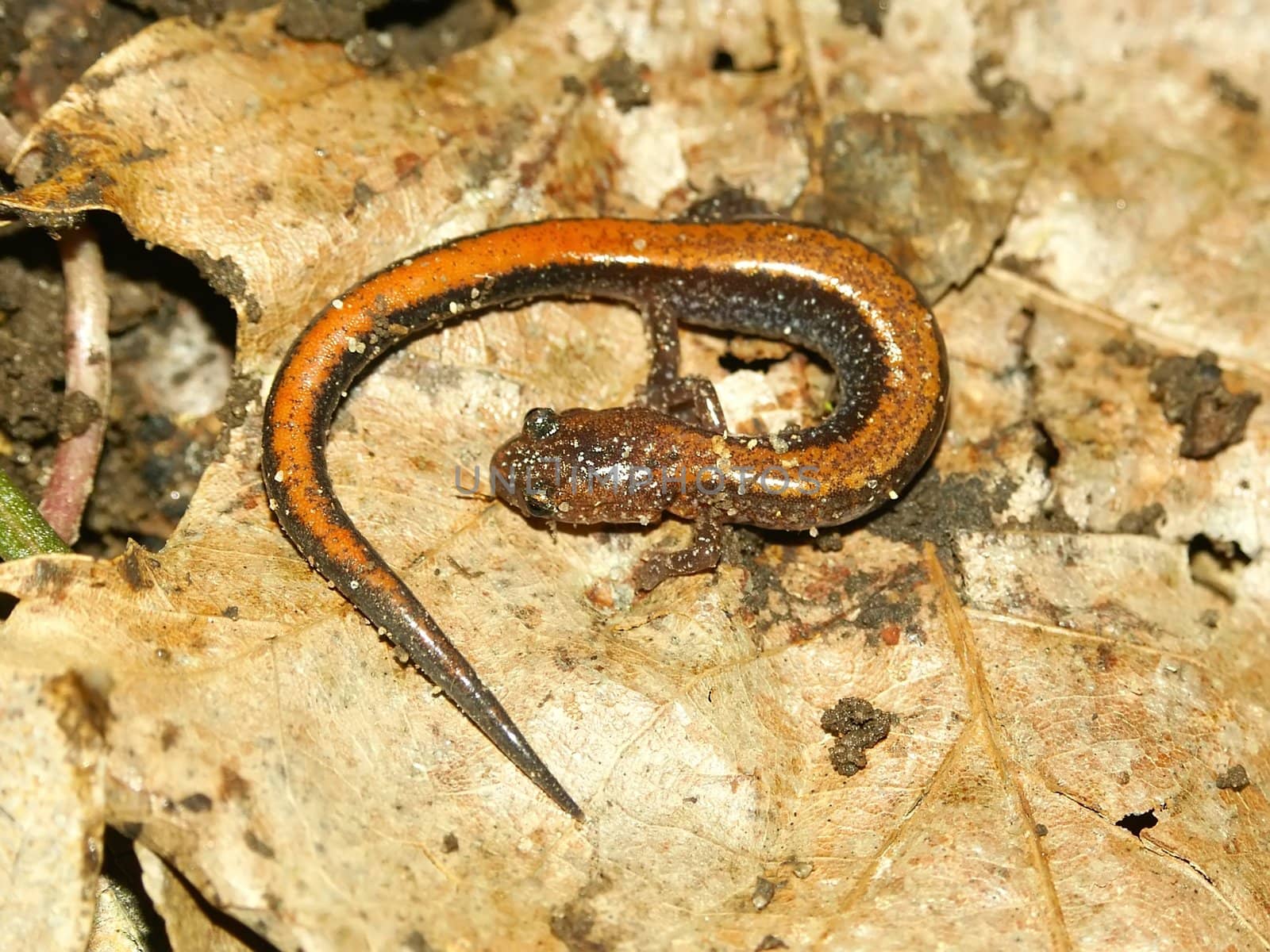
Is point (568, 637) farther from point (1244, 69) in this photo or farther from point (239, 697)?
point (1244, 69)

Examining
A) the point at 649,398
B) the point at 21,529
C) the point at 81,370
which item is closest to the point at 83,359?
the point at 81,370

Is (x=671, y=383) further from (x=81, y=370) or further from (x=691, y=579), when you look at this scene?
(x=81, y=370)

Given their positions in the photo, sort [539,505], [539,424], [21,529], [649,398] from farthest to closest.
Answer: [649,398]
[539,424]
[539,505]
[21,529]

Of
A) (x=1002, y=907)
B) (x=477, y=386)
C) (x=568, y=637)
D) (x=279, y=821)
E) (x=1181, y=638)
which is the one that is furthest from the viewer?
(x=477, y=386)

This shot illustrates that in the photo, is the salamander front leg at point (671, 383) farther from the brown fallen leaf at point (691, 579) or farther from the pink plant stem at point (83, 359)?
the pink plant stem at point (83, 359)

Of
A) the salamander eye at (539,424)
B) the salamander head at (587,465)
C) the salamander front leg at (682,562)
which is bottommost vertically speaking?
the salamander front leg at (682,562)

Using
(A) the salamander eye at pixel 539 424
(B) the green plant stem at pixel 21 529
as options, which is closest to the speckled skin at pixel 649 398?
(A) the salamander eye at pixel 539 424

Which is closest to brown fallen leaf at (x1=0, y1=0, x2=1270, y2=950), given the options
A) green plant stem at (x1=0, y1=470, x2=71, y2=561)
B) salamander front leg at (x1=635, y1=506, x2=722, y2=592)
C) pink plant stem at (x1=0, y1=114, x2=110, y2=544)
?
salamander front leg at (x1=635, y1=506, x2=722, y2=592)

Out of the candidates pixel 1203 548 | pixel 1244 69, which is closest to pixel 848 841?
pixel 1203 548
